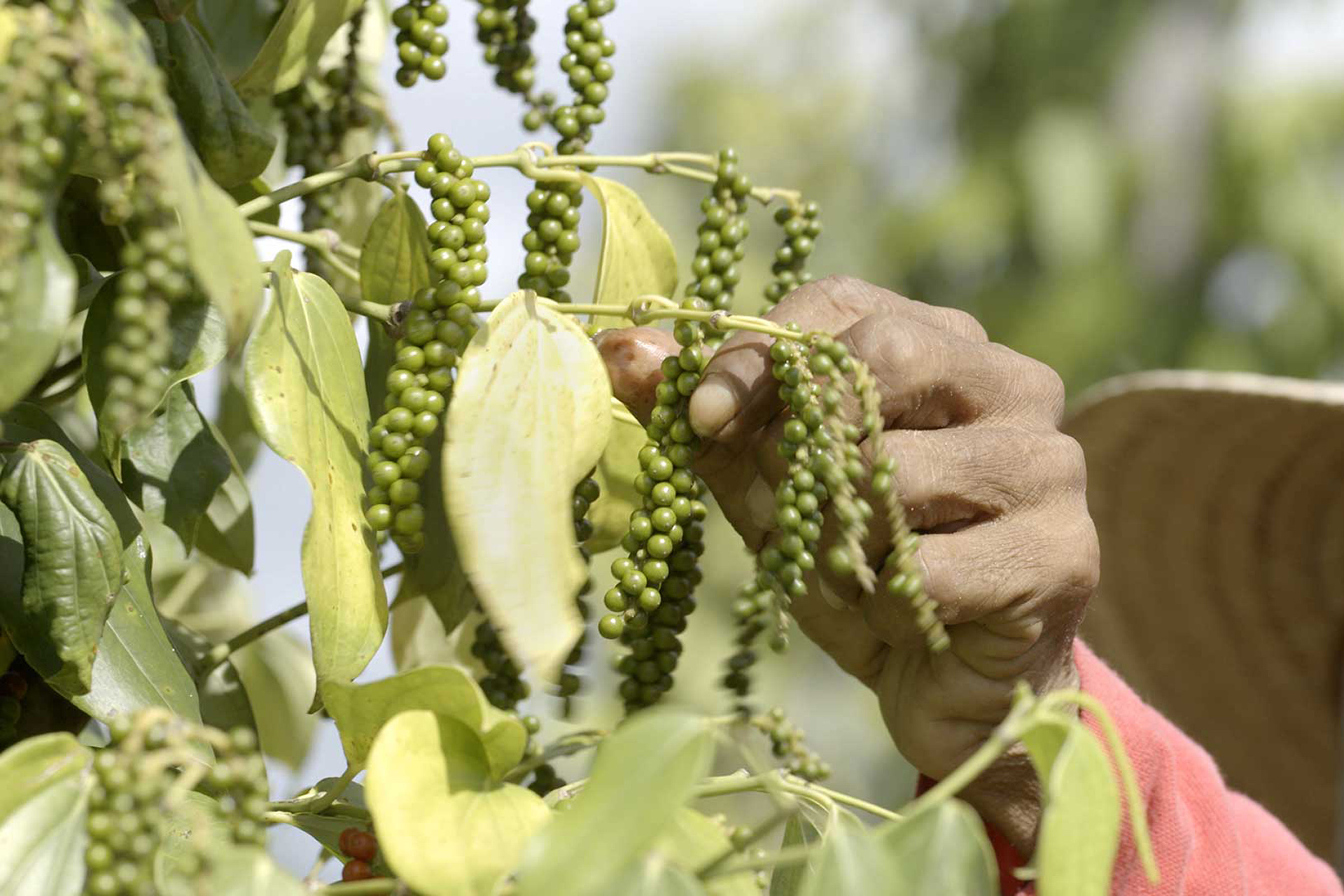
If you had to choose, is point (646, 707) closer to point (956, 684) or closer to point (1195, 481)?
point (956, 684)

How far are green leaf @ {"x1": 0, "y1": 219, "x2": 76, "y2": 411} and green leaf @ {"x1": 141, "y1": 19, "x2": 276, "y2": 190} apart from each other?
0.57ft

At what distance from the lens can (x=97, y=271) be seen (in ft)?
1.83

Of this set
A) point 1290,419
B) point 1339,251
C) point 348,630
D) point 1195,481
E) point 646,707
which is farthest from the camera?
point 1339,251

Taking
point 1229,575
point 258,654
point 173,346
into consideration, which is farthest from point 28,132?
point 1229,575

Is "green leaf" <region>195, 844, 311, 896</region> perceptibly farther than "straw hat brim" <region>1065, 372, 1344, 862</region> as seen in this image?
No

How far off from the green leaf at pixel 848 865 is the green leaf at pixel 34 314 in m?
0.22

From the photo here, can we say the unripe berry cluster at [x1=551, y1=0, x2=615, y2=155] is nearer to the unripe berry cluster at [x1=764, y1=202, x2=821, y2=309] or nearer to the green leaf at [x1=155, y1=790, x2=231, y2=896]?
the unripe berry cluster at [x1=764, y1=202, x2=821, y2=309]

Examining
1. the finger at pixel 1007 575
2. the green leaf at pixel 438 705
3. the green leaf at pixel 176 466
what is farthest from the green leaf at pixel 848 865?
the green leaf at pixel 176 466

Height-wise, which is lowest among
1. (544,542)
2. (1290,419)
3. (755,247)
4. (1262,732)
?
(755,247)

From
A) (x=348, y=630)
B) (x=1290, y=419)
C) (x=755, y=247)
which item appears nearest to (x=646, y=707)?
(x=348, y=630)

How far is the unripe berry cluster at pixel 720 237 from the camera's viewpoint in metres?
0.56

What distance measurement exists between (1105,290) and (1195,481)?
401 centimetres

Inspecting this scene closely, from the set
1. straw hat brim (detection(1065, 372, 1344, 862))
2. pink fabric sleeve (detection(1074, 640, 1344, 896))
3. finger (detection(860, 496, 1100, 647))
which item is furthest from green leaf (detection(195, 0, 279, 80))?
straw hat brim (detection(1065, 372, 1344, 862))

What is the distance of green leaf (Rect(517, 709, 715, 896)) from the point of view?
0.30 m
